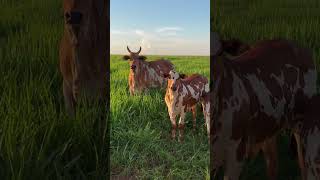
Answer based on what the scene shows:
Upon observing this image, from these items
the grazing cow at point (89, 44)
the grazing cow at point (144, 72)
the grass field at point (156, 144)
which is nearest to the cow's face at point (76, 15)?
the grazing cow at point (89, 44)

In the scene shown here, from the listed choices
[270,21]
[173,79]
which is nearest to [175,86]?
[173,79]

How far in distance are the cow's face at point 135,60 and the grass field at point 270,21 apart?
A: 61.8 inches

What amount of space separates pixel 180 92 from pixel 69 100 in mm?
788

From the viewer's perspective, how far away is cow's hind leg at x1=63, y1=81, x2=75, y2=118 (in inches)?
138

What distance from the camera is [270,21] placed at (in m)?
5.52

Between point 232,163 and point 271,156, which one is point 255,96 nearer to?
point 232,163

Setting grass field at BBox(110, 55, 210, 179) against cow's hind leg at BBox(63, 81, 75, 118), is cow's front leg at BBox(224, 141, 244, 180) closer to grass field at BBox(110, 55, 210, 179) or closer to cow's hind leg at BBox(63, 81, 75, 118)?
grass field at BBox(110, 55, 210, 179)

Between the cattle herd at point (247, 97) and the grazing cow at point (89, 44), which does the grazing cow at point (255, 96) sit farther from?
the grazing cow at point (89, 44)

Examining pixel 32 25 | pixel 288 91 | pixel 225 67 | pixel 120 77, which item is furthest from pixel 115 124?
pixel 32 25

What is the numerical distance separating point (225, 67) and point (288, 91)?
676 mm

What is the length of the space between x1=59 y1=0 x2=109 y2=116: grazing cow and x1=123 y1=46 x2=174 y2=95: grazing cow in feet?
0.55

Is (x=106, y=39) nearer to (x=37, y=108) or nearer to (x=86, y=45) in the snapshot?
(x=86, y=45)

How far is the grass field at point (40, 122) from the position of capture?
331 cm

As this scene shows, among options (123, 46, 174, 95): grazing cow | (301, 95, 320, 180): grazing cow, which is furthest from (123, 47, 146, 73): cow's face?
(301, 95, 320, 180): grazing cow
